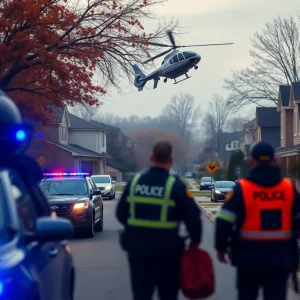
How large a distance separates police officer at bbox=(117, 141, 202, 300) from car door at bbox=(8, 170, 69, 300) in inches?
25.9

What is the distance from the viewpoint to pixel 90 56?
31.7m

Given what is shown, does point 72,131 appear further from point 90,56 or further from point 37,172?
point 37,172

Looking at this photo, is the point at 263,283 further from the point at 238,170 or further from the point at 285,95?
the point at 285,95

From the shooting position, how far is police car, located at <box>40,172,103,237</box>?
19391 mm

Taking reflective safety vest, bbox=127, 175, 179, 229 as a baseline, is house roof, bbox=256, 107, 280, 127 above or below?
above

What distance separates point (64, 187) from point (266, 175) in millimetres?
14473

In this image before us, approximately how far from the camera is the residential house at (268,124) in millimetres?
66787

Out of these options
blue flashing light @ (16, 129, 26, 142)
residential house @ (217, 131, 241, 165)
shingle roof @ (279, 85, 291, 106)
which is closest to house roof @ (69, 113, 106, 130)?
shingle roof @ (279, 85, 291, 106)

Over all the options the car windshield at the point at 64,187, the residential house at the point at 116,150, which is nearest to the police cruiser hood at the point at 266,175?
the car windshield at the point at 64,187

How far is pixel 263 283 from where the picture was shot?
6508 millimetres

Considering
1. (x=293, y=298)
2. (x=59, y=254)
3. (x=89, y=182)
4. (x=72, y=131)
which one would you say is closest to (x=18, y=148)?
(x=59, y=254)

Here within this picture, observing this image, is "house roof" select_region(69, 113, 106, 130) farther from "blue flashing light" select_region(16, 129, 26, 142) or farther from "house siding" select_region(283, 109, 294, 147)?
"blue flashing light" select_region(16, 129, 26, 142)

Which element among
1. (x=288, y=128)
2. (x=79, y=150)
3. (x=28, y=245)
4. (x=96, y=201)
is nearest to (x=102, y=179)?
(x=288, y=128)

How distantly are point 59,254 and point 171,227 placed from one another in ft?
3.56
